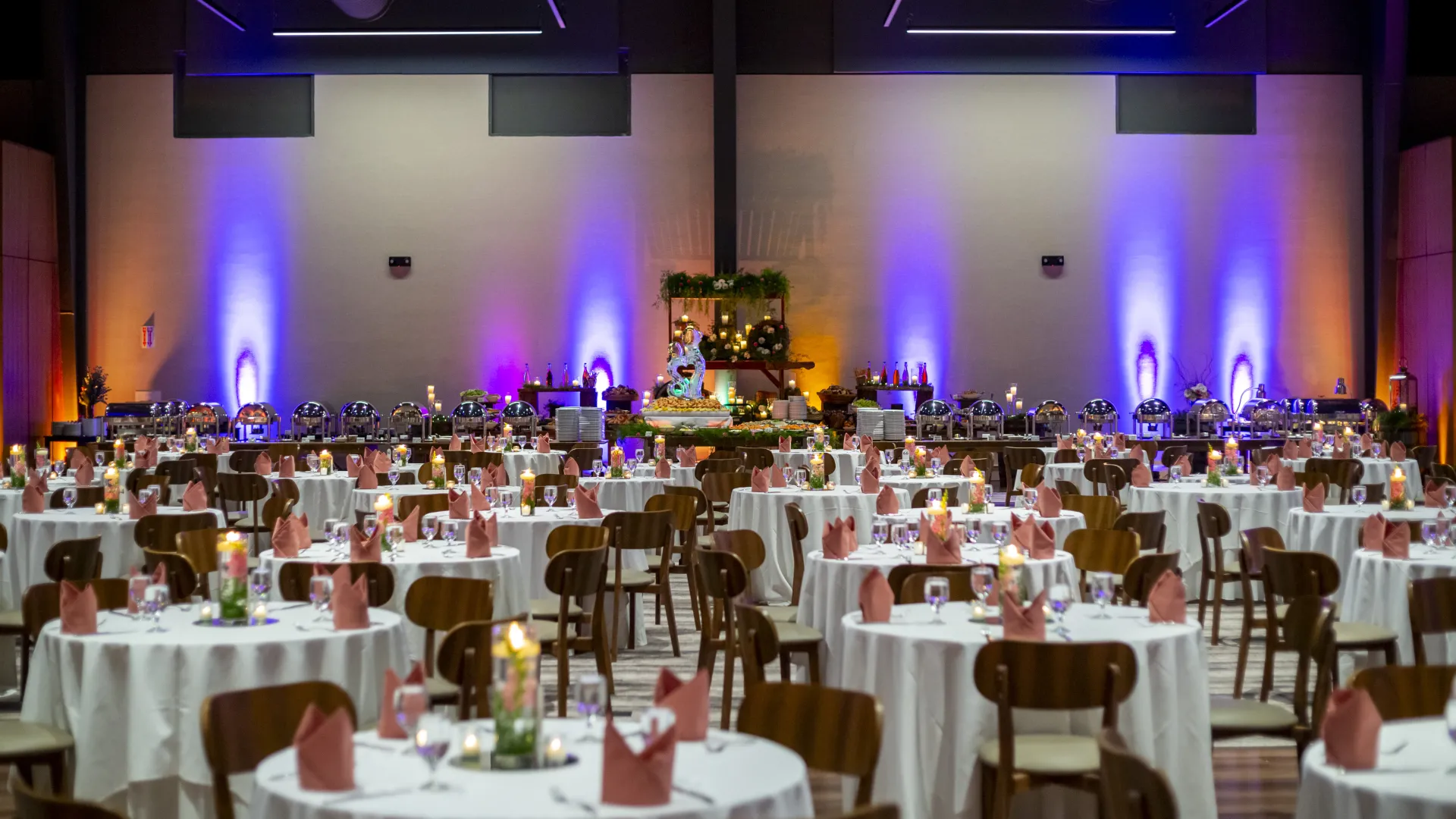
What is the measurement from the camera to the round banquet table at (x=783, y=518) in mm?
8656

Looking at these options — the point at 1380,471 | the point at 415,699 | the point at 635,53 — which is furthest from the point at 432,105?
the point at 415,699

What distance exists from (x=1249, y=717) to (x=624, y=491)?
6.41 meters

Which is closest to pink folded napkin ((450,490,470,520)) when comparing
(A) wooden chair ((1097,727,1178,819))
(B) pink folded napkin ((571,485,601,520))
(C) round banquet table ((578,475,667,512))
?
(B) pink folded napkin ((571,485,601,520))

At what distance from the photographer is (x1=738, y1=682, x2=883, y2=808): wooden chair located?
9.43 ft

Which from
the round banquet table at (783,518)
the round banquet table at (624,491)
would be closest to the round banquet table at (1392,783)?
the round banquet table at (783,518)

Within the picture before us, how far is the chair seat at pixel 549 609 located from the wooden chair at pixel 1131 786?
3.84 meters

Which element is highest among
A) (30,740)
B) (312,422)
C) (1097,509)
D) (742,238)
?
(742,238)

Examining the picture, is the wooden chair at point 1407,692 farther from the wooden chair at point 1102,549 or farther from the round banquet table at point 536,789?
the wooden chair at point 1102,549

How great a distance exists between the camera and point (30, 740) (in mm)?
4105

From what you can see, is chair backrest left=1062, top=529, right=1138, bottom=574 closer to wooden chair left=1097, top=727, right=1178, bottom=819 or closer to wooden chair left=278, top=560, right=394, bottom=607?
wooden chair left=278, top=560, right=394, bottom=607

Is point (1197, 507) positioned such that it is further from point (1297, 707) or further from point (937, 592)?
point (937, 592)

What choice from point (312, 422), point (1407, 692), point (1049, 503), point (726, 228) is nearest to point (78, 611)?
point (1407, 692)

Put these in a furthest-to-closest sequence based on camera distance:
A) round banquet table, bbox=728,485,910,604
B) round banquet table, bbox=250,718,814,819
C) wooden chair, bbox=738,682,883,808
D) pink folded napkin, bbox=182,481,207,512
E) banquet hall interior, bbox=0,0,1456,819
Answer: banquet hall interior, bbox=0,0,1456,819 < round banquet table, bbox=728,485,910,604 < pink folded napkin, bbox=182,481,207,512 < wooden chair, bbox=738,682,883,808 < round banquet table, bbox=250,718,814,819

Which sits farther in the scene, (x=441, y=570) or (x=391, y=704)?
(x=441, y=570)
